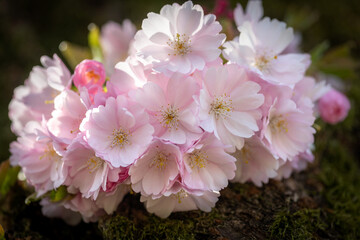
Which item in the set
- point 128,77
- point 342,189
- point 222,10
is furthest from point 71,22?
point 342,189

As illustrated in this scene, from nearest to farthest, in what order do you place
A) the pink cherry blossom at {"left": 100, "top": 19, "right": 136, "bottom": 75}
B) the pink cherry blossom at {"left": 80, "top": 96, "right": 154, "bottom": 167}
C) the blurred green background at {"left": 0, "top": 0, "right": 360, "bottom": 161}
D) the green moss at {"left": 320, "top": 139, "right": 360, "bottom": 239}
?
the pink cherry blossom at {"left": 80, "top": 96, "right": 154, "bottom": 167}
the green moss at {"left": 320, "top": 139, "right": 360, "bottom": 239}
the pink cherry blossom at {"left": 100, "top": 19, "right": 136, "bottom": 75}
the blurred green background at {"left": 0, "top": 0, "right": 360, "bottom": 161}

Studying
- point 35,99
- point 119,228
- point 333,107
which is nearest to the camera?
point 119,228

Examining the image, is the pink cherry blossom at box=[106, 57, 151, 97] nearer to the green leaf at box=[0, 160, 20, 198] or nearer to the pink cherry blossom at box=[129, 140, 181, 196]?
the pink cherry blossom at box=[129, 140, 181, 196]

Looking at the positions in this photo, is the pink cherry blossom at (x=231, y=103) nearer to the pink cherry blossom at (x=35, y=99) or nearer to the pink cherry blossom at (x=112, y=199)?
the pink cherry blossom at (x=112, y=199)

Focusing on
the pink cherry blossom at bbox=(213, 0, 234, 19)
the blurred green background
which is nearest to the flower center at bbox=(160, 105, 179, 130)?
the pink cherry blossom at bbox=(213, 0, 234, 19)

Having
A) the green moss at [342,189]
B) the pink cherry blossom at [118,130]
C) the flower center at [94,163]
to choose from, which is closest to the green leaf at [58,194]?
the flower center at [94,163]

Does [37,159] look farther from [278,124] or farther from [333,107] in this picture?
[333,107]
